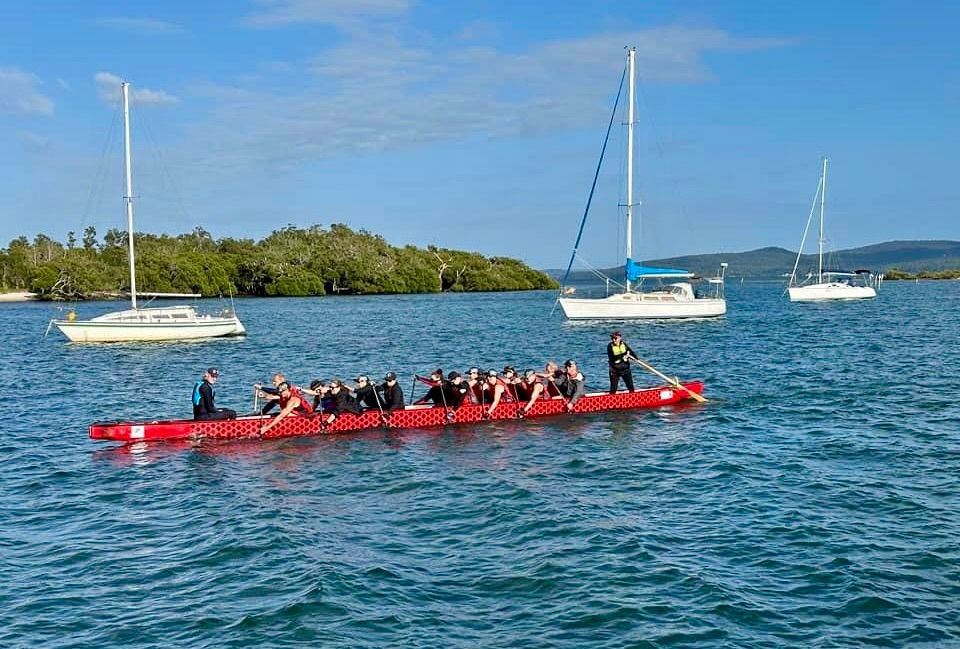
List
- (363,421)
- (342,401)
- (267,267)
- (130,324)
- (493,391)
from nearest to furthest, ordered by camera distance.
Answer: (342,401), (363,421), (493,391), (130,324), (267,267)

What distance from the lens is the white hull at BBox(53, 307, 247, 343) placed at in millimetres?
52750

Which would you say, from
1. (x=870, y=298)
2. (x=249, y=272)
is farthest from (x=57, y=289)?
(x=870, y=298)

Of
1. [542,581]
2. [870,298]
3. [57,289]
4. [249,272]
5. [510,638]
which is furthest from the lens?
[249,272]

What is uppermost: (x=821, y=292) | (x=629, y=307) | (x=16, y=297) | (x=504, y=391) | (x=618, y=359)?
(x=16, y=297)

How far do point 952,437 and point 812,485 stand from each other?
684cm

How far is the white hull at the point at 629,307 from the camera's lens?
60859 millimetres

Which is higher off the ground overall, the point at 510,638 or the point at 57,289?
the point at 57,289

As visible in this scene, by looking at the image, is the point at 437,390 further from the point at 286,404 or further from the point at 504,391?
the point at 286,404

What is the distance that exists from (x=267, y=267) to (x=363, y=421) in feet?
365

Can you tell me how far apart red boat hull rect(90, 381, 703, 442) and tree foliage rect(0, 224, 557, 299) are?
9229cm

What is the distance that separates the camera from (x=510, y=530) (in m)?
15.3

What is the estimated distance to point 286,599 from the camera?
12367 mm

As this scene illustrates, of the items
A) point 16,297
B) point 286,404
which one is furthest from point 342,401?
point 16,297

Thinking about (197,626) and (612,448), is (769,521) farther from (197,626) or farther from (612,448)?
(197,626)
